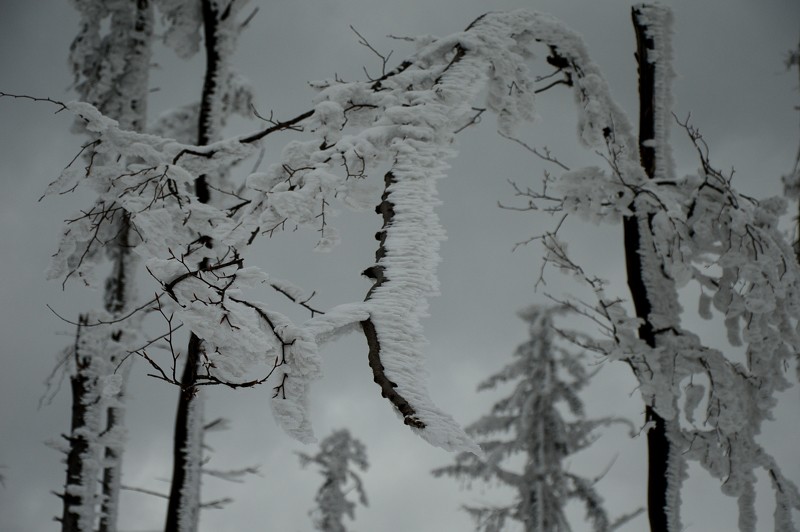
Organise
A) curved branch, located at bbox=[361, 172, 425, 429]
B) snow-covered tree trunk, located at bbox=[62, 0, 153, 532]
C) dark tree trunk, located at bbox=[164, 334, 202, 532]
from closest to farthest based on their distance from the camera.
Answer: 1. curved branch, located at bbox=[361, 172, 425, 429]
2. dark tree trunk, located at bbox=[164, 334, 202, 532]
3. snow-covered tree trunk, located at bbox=[62, 0, 153, 532]

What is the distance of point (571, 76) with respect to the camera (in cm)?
444

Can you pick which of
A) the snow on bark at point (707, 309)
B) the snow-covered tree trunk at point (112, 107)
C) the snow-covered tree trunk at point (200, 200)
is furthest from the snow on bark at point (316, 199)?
the snow-covered tree trunk at point (112, 107)

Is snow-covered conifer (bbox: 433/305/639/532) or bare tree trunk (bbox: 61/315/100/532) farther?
snow-covered conifer (bbox: 433/305/639/532)

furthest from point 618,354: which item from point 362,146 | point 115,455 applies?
point 115,455

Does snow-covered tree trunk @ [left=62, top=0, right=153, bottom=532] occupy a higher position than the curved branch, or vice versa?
snow-covered tree trunk @ [left=62, top=0, right=153, bottom=532]

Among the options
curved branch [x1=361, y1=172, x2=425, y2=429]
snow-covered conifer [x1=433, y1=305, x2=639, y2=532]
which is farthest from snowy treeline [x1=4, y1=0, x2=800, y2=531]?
snow-covered conifer [x1=433, y1=305, x2=639, y2=532]

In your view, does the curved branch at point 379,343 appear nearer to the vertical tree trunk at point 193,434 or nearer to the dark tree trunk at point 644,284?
the dark tree trunk at point 644,284

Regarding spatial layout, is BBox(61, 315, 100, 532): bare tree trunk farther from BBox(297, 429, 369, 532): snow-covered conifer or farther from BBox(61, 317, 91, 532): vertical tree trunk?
BBox(297, 429, 369, 532): snow-covered conifer

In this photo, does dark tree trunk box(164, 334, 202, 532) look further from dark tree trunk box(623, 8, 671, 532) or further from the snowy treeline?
dark tree trunk box(623, 8, 671, 532)

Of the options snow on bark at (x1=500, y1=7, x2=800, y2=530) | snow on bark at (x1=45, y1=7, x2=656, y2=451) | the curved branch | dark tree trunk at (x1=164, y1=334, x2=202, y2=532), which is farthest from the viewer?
dark tree trunk at (x1=164, y1=334, x2=202, y2=532)

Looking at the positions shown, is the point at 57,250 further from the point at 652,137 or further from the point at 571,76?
the point at 652,137

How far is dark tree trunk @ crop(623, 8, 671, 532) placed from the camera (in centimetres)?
397

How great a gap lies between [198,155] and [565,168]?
274 centimetres

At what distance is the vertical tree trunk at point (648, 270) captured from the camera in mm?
3973
